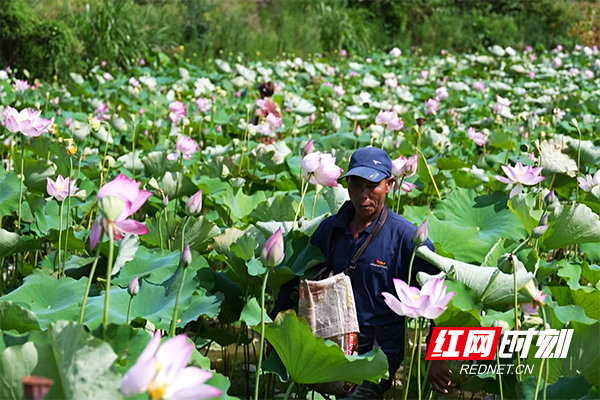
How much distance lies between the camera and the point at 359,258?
2.13 metres

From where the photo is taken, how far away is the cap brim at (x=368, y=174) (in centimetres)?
207

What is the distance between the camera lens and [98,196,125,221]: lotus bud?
45.7 inches

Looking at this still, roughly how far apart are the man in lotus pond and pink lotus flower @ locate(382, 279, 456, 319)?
0.60 meters

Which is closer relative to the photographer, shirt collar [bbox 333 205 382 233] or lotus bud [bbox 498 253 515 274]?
lotus bud [bbox 498 253 515 274]

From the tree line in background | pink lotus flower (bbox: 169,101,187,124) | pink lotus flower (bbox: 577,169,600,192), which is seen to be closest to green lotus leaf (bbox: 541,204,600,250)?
pink lotus flower (bbox: 577,169,600,192)

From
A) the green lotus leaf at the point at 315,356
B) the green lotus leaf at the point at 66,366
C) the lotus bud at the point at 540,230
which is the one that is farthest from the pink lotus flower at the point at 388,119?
the green lotus leaf at the point at 66,366

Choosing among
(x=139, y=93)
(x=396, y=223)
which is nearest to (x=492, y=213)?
(x=396, y=223)

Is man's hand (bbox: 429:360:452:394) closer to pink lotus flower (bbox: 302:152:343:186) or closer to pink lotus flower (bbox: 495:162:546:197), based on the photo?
pink lotus flower (bbox: 302:152:343:186)

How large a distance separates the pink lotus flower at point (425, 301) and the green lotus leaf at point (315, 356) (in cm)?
10

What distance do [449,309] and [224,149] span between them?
8.64 feet

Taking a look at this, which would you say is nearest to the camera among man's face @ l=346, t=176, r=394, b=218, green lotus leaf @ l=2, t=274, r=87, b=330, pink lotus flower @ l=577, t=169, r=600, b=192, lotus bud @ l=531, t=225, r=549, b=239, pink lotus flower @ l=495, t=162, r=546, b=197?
green lotus leaf @ l=2, t=274, r=87, b=330

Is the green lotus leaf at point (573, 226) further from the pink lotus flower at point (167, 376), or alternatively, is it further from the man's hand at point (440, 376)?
the pink lotus flower at point (167, 376)

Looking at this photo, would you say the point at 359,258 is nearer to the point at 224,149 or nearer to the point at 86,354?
the point at 86,354

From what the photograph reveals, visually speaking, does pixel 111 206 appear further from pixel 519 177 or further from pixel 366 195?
pixel 519 177
